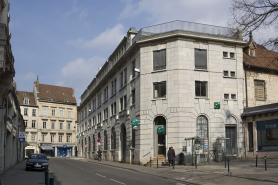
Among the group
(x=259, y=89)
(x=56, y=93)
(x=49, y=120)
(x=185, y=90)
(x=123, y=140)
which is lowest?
(x=123, y=140)

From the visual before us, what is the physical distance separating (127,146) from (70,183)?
2065 centimetres

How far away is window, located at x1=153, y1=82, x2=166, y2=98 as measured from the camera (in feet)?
107

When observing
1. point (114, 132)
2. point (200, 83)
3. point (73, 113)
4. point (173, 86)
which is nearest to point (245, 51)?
point (200, 83)

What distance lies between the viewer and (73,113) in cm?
9100

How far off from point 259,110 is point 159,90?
940cm

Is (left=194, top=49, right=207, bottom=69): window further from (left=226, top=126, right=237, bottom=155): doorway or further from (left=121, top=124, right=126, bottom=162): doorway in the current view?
(left=121, top=124, right=126, bottom=162): doorway

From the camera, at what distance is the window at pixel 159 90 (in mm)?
32531

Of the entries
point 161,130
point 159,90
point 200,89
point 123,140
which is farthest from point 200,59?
point 123,140

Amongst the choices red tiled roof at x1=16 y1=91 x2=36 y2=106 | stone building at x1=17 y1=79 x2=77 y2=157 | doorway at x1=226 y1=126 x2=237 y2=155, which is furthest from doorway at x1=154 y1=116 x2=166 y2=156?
red tiled roof at x1=16 y1=91 x2=36 y2=106

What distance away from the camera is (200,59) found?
32812mm

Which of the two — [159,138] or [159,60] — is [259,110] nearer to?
[159,138]

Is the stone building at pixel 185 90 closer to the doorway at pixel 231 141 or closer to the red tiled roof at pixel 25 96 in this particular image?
the doorway at pixel 231 141

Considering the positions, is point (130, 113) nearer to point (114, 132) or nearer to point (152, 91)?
point (152, 91)

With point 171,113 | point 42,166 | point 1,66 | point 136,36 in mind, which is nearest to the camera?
point 1,66
